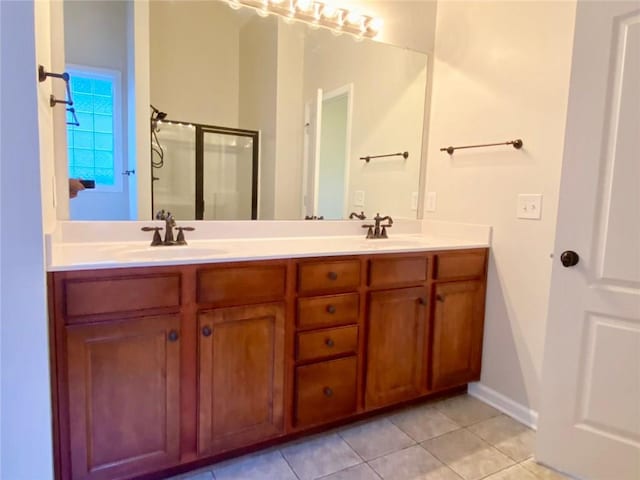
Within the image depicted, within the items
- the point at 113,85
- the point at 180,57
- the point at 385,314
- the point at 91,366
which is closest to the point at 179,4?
the point at 180,57

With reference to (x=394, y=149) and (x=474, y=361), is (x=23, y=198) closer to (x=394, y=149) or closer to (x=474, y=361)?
(x=394, y=149)

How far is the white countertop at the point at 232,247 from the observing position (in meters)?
1.38

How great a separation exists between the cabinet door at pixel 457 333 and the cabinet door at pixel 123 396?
1.29m

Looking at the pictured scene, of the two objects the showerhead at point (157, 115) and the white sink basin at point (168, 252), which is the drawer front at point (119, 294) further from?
the showerhead at point (157, 115)

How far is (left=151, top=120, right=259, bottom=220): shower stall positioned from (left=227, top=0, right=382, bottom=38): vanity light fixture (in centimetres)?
61

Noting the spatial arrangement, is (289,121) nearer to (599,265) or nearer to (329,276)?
(329,276)

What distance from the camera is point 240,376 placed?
1600 millimetres

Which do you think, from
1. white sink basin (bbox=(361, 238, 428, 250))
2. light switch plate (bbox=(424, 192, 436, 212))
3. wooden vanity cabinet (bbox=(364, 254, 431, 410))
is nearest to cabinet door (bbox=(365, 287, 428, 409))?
wooden vanity cabinet (bbox=(364, 254, 431, 410))

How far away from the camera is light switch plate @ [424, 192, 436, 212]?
2547mm

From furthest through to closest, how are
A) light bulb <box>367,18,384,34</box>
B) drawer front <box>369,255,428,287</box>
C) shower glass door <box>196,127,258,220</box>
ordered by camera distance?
light bulb <box>367,18,384,34</box>
shower glass door <box>196,127,258,220</box>
drawer front <box>369,255,428,287</box>

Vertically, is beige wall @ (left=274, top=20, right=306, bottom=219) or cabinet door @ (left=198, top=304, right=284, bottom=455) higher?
beige wall @ (left=274, top=20, right=306, bottom=219)

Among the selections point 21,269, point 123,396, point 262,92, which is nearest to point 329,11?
point 262,92

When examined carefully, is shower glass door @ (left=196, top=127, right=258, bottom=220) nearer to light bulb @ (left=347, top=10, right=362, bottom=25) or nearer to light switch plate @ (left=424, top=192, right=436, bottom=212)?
light bulb @ (left=347, top=10, right=362, bottom=25)

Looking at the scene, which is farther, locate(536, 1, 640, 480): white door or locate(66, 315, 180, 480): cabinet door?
locate(536, 1, 640, 480): white door
